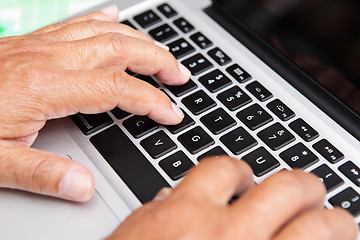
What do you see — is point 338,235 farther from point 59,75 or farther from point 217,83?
point 59,75

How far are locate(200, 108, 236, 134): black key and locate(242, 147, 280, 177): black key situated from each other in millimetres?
55

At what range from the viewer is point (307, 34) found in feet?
2.18

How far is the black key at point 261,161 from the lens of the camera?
1.89ft

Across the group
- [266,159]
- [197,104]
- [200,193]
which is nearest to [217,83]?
[197,104]

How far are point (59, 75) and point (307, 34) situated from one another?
361 mm

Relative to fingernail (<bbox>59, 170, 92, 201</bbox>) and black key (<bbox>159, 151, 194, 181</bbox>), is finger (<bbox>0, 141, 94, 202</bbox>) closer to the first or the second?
fingernail (<bbox>59, 170, 92, 201</bbox>)

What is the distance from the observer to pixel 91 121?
0.65 meters

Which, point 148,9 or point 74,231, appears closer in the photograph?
point 74,231

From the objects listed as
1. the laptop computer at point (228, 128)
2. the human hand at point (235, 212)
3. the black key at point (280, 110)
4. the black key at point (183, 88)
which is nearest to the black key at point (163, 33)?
the laptop computer at point (228, 128)

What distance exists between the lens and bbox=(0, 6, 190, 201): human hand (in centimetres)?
55

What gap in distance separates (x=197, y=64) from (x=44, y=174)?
11.7 inches

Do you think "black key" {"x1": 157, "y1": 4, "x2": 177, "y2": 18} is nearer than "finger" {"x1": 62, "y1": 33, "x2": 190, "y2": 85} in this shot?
No

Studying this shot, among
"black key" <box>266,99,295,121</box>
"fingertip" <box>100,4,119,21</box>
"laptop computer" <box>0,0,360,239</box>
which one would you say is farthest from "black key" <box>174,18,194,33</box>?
"black key" <box>266,99,295,121</box>

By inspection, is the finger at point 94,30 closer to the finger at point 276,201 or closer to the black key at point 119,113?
the black key at point 119,113
